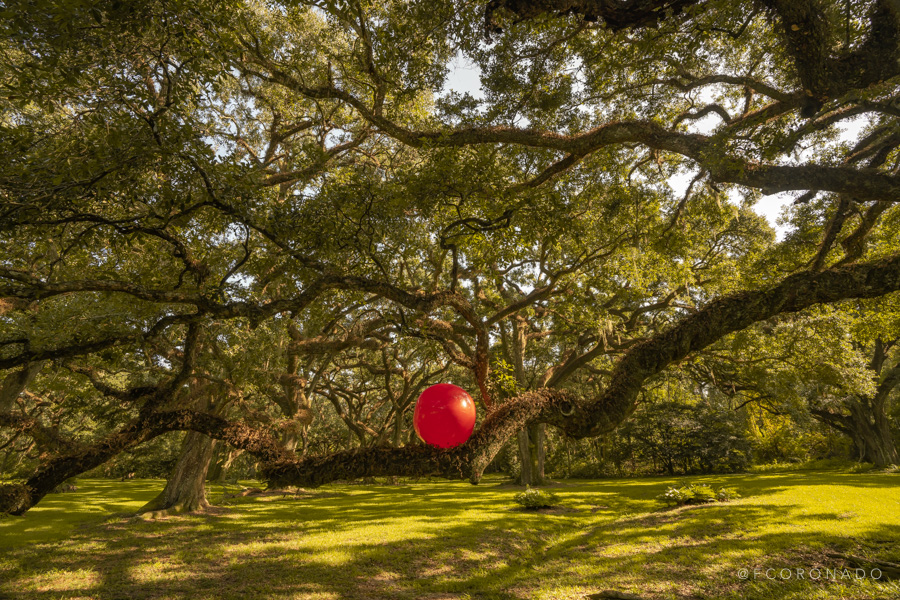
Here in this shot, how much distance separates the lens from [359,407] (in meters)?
22.7

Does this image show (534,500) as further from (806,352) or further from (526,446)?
(806,352)

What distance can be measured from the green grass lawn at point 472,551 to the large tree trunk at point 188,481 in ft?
2.99

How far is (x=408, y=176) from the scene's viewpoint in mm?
5957

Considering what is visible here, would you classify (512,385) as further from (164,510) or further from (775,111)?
(164,510)

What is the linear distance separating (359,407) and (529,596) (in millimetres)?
18260

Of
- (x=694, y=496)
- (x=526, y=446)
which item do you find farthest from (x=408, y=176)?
(x=526, y=446)

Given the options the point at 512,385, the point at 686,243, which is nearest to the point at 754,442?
the point at 686,243

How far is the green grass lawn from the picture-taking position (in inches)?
235

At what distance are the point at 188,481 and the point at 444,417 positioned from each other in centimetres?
1421

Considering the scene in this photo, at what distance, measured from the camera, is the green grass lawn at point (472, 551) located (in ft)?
19.6

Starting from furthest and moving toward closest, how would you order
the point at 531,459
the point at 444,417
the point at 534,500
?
the point at 531,459, the point at 534,500, the point at 444,417

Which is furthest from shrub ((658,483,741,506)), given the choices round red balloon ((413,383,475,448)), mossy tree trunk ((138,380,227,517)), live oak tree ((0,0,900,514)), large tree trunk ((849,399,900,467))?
large tree trunk ((849,399,900,467))

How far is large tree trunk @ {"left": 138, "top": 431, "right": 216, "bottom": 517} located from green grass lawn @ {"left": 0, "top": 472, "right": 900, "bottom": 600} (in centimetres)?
91

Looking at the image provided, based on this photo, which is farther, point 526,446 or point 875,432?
point 875,432
